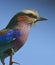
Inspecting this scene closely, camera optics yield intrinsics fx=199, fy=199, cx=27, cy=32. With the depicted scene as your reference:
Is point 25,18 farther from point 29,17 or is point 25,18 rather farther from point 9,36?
point 9,36

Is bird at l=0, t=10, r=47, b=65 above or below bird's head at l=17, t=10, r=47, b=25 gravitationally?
below

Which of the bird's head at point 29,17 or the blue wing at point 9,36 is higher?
the bird's head at point 29,17

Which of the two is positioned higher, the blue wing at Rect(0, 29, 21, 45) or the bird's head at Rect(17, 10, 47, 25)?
the bird's head at Rect(17, 10, 47, 25)

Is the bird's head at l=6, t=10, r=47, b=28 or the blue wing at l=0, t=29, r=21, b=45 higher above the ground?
the bird's head at l=6, t=10, r=47, b=28

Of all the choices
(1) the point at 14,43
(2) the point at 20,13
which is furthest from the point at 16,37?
(2) the point at 20,13

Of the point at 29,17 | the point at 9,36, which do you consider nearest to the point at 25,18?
the point at 29,17
